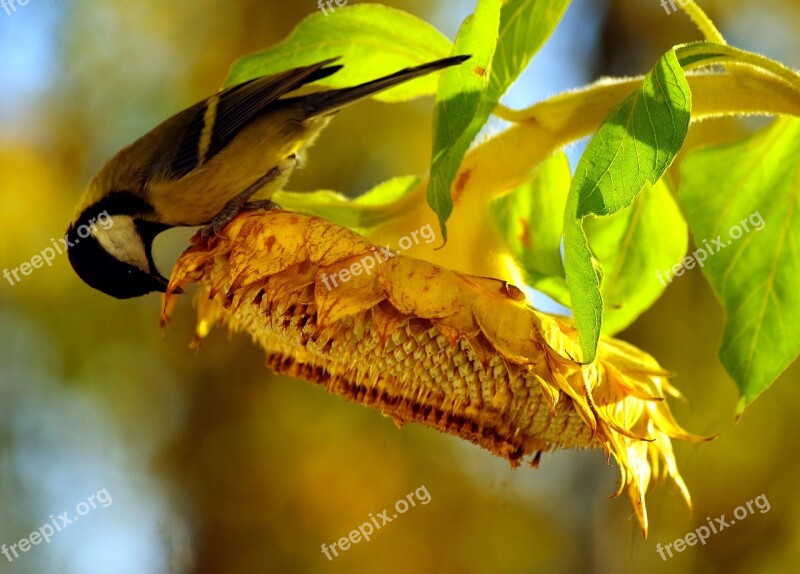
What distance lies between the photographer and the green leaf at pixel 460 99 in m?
1.03

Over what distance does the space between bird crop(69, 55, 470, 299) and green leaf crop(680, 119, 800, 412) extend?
78 cm

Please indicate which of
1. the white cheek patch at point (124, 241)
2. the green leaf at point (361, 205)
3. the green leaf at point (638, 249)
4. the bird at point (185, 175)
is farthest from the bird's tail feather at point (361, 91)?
the white cheek patch at point (124, 241)

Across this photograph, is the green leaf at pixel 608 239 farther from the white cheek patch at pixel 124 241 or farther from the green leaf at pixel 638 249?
the white cheek patch at pixel 124 241

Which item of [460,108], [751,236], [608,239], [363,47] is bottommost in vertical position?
[751,236]

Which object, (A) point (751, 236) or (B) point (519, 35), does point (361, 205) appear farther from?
(A) point (751, 236)

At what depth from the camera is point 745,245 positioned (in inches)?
52.8

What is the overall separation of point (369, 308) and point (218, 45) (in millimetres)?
2345

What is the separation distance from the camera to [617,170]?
0.90m

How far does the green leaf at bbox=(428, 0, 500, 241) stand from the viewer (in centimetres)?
103

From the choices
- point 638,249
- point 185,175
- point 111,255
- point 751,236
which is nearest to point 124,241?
point 111,255

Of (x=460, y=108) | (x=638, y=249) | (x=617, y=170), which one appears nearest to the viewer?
(x=617, y=170)

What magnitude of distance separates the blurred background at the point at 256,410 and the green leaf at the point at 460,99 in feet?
5.48

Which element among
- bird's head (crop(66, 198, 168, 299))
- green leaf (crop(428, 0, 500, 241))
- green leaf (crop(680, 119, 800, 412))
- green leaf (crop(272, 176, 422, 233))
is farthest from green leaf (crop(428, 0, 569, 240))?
bird's head (crop(66, 198, 168, 299))

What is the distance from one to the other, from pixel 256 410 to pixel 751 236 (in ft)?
6.69
